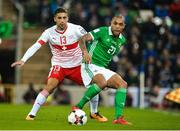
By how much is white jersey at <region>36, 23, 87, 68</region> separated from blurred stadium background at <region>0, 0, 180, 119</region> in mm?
10441

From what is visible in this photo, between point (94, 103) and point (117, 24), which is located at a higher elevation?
point (117, 24)

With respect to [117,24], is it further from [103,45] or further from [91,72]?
[91,72]

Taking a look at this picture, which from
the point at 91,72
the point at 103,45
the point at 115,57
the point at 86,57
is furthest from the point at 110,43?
the point at 115,57

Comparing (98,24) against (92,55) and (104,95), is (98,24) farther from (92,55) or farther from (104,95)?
(92,55)

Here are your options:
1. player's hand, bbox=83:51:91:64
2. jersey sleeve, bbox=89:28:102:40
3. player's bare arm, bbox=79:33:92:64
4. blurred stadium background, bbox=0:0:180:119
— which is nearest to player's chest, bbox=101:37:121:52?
jersey sleeve, bbox=89:28:102:40

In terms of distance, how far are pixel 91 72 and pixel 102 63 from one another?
330 mm

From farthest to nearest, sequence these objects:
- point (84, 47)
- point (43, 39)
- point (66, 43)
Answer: point (66, 43) → point (43, 39) → point (84, 47)

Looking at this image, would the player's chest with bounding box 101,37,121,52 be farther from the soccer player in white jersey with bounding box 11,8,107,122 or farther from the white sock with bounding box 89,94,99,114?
the white sock with bounding box 89,94,99,114

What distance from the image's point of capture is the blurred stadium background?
2619cm

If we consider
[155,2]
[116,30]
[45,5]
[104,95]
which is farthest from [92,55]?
[155,2]

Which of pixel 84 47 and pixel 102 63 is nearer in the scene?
pixel 84 47

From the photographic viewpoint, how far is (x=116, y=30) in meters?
14.6

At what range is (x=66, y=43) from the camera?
1508 centimetres

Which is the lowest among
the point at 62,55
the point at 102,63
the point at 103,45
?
the point at 102,63
